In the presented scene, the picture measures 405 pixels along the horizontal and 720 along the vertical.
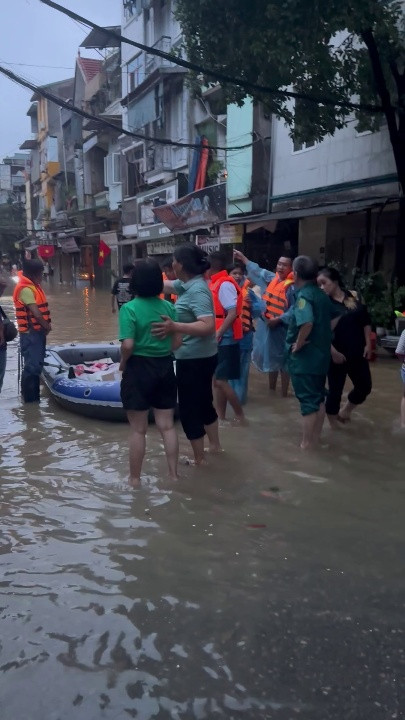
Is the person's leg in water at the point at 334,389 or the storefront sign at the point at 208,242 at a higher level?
the storefront sign at the point at 208,242

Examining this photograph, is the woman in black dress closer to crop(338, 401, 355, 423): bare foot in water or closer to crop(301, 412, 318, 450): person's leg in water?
crop(338, 401, 355, 423): bare foot in water

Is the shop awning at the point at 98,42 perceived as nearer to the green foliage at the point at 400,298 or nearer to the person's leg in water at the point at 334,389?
the green foliage at the point at 400,298

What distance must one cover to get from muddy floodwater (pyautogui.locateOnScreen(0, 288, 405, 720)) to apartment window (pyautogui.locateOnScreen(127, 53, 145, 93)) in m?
24.3

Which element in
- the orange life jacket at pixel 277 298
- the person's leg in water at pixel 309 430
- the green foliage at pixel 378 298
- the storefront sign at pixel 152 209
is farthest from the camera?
the storefront sign at pixel 152 209

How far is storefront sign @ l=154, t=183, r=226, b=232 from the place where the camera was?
21.0 metres

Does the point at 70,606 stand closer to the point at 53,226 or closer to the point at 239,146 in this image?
the point at 239,146

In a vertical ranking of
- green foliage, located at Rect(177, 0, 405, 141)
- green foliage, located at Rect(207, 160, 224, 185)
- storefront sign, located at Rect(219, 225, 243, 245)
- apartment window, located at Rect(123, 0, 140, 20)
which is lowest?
storefront sign, located at Rect(219, 225, 243, 245)

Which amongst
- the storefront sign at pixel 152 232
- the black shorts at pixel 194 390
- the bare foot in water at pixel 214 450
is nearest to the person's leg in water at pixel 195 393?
the black shorts at pixel 194 390

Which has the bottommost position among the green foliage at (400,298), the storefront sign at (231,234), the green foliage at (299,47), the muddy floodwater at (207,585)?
the muddy floodwater at (207,585)

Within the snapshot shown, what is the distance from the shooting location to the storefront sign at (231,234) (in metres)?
18.7

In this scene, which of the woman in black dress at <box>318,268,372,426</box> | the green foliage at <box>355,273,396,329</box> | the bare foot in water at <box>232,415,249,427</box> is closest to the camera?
the woman in black dress at <box>318,268,372,426</box>

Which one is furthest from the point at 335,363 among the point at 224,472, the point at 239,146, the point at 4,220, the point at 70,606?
the point at 4,220

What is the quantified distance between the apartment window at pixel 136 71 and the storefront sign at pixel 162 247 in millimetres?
6238

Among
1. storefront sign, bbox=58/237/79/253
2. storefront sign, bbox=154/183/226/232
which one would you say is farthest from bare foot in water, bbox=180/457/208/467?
storefront sign, bbox=58/237/79/253
